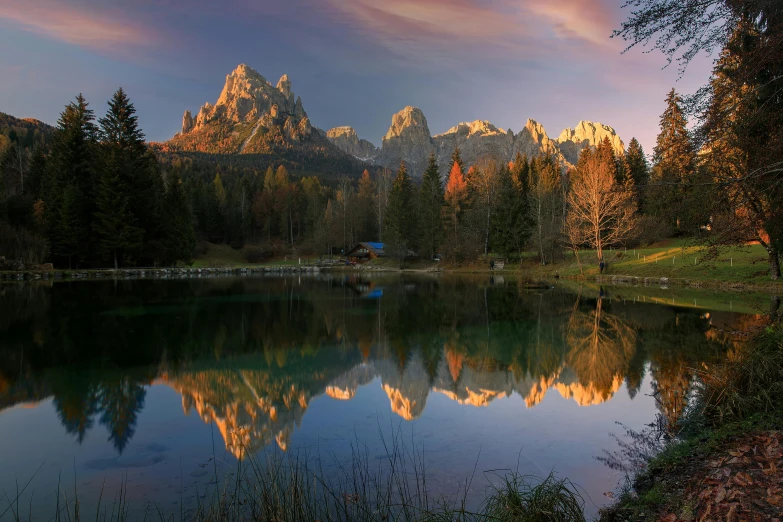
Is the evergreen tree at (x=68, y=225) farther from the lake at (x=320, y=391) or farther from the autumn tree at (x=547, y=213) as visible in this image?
the autumn tree at (x=547, y=213)

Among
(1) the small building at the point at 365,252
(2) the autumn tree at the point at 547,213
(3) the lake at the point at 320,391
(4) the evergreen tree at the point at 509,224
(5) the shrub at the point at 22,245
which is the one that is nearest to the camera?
(3) the lake at the point at 320,391

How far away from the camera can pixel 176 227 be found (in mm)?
50781

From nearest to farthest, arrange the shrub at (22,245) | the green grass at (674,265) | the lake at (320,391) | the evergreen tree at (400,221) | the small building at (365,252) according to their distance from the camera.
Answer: the lake at (320,391)
the green grass at (674,265)
the shrub at (22,245)
the evergreen tree at (400,221)
the small building at (365,252)

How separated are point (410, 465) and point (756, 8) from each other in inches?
337

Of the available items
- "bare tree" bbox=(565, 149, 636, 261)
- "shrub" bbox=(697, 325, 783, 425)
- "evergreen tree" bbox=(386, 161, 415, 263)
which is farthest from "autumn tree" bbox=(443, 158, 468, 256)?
"shrub" bbox=(697, 325, 783, 425)

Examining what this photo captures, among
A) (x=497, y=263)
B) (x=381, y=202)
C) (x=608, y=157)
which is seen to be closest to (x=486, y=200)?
(x=497, y=263)

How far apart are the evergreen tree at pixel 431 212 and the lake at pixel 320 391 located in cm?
4193

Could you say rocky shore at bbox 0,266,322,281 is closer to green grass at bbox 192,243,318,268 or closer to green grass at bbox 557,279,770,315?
green grass at bbox 192,243,318,268

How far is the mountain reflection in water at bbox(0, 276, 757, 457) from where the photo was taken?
8.46m

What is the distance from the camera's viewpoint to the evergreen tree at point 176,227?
49.4m

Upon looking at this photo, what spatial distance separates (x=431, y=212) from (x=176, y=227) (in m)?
30.7

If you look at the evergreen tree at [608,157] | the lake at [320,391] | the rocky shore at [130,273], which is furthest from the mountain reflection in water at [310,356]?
the evergreen tree at [608,157]

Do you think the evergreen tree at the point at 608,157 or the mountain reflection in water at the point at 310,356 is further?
the evergreen tree at the point at 608,157

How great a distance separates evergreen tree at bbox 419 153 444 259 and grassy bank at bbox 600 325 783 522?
2070 inches
